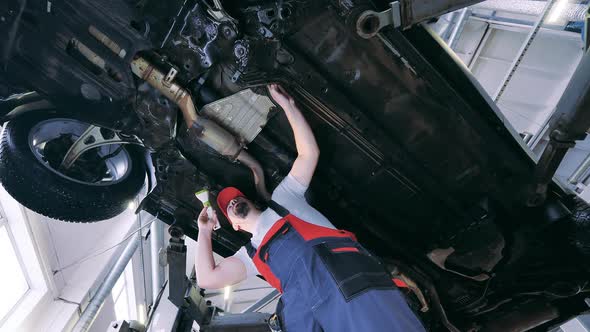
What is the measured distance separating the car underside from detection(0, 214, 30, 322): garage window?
1753mm

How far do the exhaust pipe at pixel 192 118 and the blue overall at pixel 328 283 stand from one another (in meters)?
0.41

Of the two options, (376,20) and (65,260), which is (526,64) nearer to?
(376,20)

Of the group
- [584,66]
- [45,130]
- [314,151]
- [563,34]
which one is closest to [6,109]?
[45,130]

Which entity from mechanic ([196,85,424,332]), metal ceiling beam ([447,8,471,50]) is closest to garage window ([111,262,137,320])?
mechanic ([196,85,424,332])

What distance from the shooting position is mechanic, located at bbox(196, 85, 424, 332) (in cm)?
147

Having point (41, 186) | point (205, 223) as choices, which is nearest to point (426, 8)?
point (205, 223)

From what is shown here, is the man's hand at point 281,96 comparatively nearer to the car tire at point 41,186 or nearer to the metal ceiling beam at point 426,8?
the metal ceiling beam at point 426,8

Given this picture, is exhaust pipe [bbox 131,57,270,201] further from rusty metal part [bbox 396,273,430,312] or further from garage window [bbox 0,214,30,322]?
garage window [bbox 0,214,30,322]

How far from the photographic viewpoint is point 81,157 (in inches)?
70.3

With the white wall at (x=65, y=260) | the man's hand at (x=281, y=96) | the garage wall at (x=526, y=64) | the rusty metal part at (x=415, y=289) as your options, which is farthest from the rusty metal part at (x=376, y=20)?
the garage wall at (x=526, y=64)

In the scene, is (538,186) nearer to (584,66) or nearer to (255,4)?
(584,66)

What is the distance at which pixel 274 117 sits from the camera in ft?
5.31

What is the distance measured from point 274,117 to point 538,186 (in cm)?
122

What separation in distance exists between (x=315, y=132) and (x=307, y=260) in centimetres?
59
